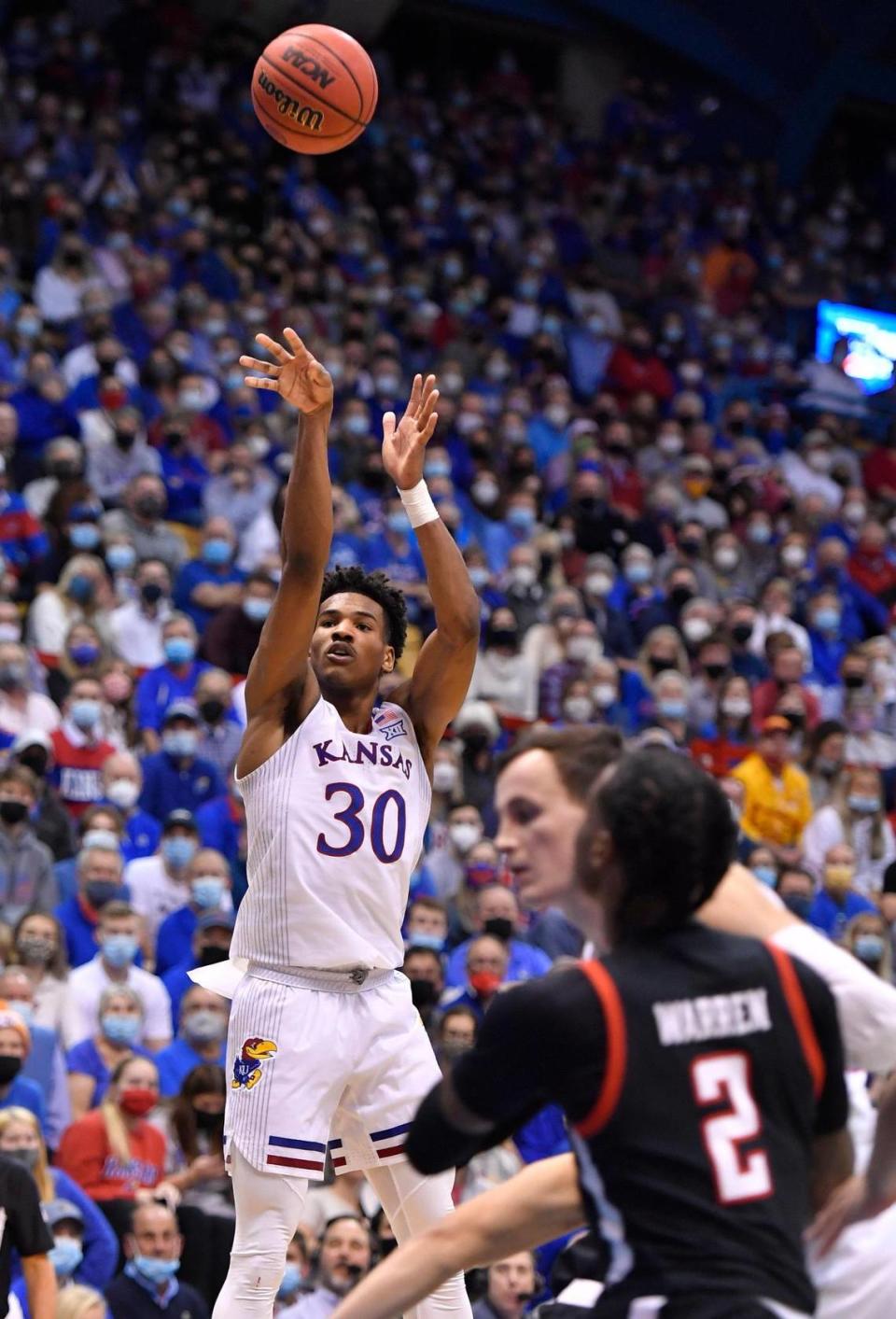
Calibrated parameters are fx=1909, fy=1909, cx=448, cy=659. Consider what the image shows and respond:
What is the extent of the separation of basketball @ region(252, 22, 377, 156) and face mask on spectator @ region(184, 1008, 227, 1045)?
4.24m

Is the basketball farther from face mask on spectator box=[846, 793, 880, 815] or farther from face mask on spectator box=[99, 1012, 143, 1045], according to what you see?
face mask on spectator box=[846, 793, 880, 815]

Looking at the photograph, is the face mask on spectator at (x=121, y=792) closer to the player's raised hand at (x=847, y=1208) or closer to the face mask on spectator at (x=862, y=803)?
the face mask on spectator at (x=862, y=803)

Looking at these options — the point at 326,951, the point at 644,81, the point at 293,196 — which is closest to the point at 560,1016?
the point at 326,951

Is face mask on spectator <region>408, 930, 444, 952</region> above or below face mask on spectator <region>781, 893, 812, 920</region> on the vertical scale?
below

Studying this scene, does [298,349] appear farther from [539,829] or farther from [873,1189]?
[873,1189]

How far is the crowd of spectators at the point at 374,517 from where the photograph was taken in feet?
30.0

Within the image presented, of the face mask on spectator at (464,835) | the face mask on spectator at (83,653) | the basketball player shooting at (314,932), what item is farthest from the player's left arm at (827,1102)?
the face mask on spectator at (83,653)

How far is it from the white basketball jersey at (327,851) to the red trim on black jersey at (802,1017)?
2.11 meters

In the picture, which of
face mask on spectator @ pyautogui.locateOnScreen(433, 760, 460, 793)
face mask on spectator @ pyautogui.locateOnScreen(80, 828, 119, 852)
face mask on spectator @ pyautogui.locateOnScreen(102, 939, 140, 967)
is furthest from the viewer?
face mask on spectator @ pyautogui.locateOnScreen(433, 760, 460, 793)

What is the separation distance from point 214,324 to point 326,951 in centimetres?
1105

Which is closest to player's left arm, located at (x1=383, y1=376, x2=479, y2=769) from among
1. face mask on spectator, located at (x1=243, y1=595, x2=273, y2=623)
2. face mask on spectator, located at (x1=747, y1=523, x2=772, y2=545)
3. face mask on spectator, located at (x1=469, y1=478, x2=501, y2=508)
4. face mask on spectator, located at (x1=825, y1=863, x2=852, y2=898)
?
face mask on spectator, located at (x1=243, y1=595, x2=273, y2=623)

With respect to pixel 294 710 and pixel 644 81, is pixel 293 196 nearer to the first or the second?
pixel 644 81

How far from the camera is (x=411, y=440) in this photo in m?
5.43

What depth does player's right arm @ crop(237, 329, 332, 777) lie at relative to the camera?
4961 mm
